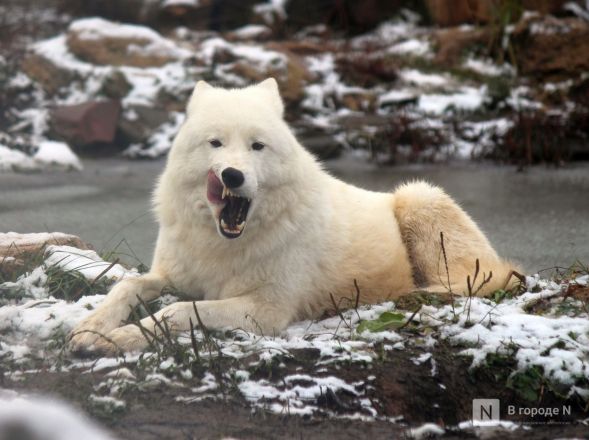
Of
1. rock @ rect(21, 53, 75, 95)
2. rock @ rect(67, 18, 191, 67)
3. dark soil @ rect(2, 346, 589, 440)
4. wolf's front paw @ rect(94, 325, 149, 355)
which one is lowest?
dark soil @ rect(2, 346, 589, 440)

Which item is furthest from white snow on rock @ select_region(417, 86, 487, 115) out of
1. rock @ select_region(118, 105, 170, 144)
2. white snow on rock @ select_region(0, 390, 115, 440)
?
white snow on rock @ select_region(0, 390, 115, 440)

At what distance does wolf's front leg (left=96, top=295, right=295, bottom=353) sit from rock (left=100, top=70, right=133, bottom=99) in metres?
7.95

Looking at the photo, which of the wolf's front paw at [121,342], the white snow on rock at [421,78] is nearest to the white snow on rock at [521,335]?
the wolf's front paw at [121,342]

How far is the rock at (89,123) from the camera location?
430 inches

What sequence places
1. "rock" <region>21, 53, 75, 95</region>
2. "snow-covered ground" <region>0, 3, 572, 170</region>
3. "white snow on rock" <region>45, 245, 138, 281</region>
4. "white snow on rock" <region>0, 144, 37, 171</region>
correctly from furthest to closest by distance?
"rock" <region>21, 53, 75, 95</region> → "snow-covered ground" <region>0, 3, 572, 170</region> → "white snow on rock" <region>0, 144, 37, 171</region> → "white snow on rock" <region>45, 245, 138, 281</region>

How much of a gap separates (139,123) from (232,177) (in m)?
7.51

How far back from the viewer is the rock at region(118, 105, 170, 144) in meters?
11.0

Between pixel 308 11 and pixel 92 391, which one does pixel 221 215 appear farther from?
pixel 308 11

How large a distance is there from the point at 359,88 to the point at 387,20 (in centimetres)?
370

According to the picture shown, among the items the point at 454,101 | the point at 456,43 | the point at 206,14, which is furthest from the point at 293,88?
the point at 206,14

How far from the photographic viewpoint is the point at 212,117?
4.21 metres

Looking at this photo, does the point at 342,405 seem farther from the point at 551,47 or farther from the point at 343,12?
the point at 343,12

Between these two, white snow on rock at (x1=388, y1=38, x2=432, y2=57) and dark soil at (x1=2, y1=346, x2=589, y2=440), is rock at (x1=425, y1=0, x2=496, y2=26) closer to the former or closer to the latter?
white snow on rock at (x1=388, y1=38, x2=432, y2=57)

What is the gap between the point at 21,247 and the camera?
4.87 meters
